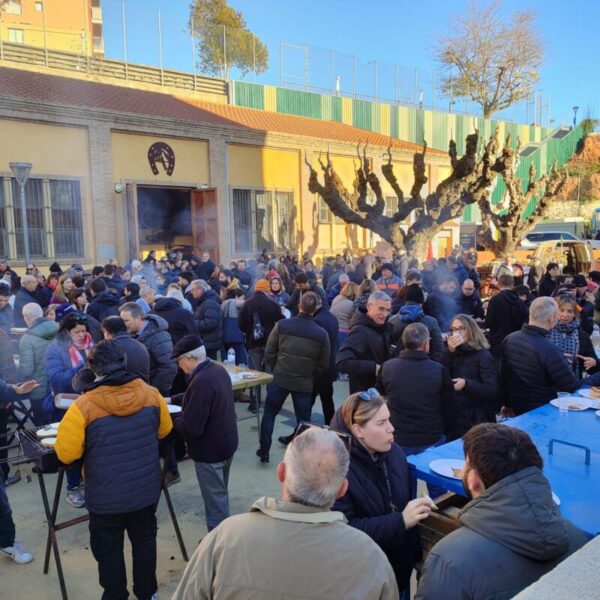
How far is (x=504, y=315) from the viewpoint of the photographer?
24.0 feet

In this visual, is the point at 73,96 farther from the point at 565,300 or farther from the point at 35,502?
the point at 565,300

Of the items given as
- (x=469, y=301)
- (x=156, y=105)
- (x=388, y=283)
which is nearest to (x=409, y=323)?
(x=469, y=301)

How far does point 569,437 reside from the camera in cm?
356

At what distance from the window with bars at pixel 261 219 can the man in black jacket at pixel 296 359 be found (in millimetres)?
15785

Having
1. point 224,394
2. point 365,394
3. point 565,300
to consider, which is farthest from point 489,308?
point 365,394

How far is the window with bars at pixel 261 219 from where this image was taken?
21.4m

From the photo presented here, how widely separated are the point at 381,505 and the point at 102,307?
5426 millimetres

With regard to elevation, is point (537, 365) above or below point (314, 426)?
below

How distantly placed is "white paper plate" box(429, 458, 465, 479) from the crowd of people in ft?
0.69

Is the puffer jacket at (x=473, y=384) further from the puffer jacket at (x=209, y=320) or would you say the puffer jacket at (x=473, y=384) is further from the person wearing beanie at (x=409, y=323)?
the puffer jacket at (x=209, y=320)

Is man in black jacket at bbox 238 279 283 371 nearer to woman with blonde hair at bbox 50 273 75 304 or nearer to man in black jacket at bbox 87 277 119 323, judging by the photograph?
man in black jacket at bbox 87 277 119 323

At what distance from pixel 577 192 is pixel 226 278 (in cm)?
3775

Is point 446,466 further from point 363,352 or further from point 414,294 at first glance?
point 414,294

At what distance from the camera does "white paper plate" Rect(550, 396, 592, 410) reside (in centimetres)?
407
